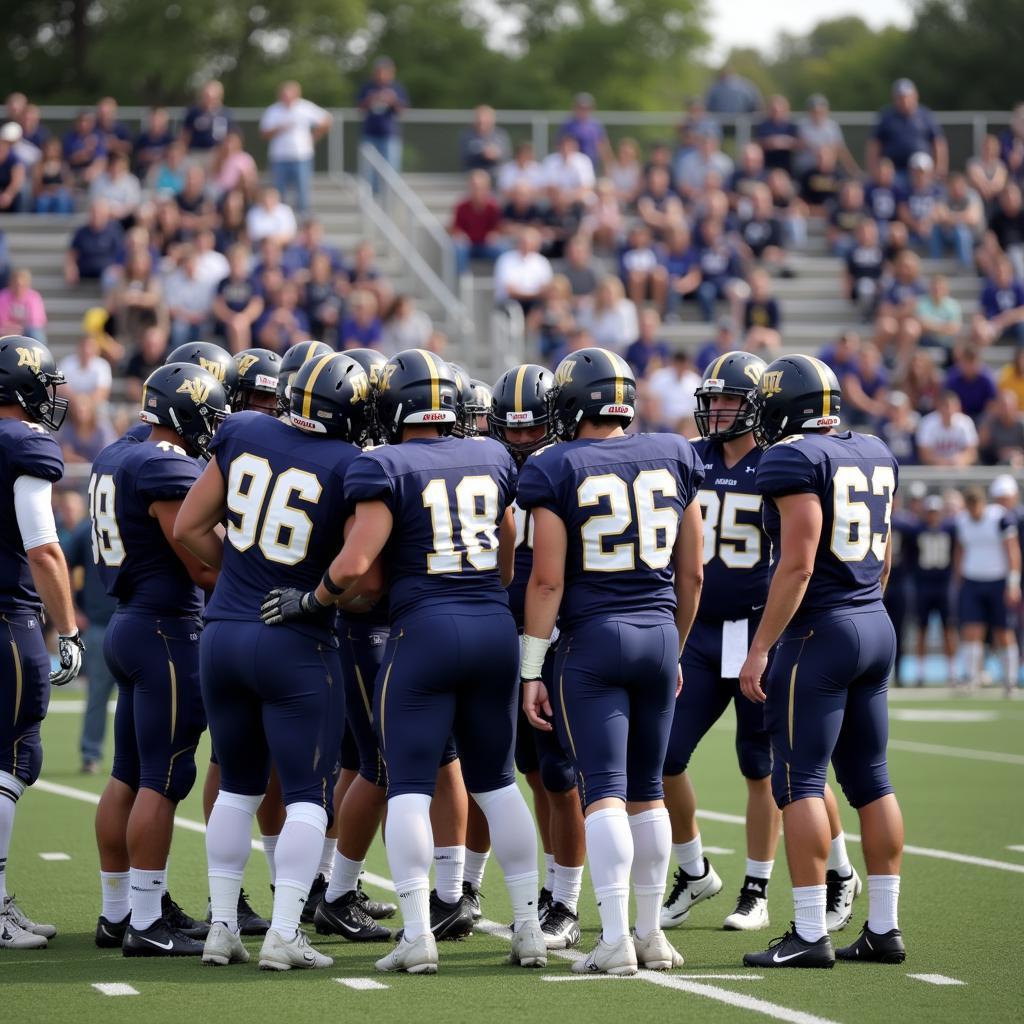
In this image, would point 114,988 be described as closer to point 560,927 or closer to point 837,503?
point 560,927

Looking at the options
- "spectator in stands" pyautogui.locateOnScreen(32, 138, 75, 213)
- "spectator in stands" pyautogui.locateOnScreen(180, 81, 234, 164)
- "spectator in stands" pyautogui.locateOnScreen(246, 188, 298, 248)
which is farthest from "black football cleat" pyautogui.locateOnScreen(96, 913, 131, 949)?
"spectator in stands" pyautogui.locateOnScreen(180, 81, 234, 164)

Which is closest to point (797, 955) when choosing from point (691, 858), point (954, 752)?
point (691, 858)

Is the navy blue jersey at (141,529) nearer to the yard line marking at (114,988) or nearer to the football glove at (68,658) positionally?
the football glove at (68,658)

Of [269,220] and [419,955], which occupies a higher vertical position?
[269,220]

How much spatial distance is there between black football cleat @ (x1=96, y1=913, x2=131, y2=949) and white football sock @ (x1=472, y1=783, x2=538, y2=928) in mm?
1517

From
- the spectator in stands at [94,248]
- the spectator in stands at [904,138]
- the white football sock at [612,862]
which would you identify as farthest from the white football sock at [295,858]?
the spectator in stands at [904,138]

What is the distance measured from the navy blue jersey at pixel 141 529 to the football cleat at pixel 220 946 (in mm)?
1201

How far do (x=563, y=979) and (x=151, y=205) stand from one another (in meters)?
14.6

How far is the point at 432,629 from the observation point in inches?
236

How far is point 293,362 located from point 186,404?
0.54 m

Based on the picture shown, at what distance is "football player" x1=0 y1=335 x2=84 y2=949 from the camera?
21.6ft

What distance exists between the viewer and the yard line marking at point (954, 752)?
1236cm

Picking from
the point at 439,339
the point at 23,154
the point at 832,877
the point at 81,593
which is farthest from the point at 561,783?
the point at 23,154

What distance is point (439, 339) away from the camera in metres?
17.5
